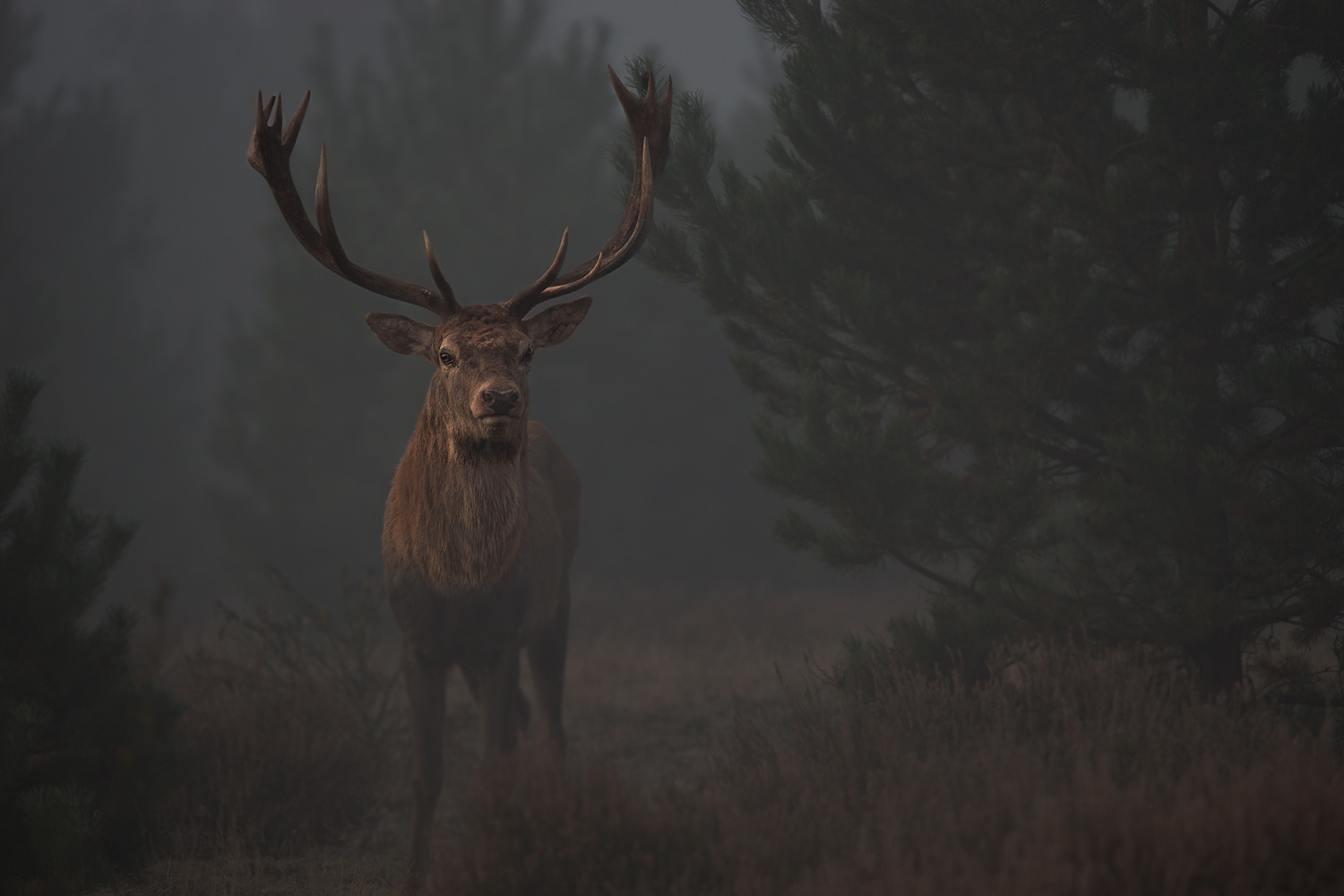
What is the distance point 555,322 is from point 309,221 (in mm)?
1188

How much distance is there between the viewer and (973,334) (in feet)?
18.3

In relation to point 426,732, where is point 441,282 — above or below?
above

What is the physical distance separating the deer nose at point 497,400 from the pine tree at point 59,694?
6.21ft

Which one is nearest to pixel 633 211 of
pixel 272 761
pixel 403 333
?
pixel 403 333

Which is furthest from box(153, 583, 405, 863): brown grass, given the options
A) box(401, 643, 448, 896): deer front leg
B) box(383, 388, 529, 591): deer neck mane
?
box(383, 388, 529, 591): deer neck mane

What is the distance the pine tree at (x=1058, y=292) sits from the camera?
443 cm

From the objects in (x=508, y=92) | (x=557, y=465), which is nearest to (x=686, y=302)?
(x=508, y=92)

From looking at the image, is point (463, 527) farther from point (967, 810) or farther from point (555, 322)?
point (967, 810)

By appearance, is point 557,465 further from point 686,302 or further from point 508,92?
point 508,92

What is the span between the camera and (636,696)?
867cm

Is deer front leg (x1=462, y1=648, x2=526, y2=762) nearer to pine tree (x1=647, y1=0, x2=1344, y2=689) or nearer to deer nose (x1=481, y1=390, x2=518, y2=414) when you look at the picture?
deer nose (x1=481, y1=390, x2=518, y2=414)

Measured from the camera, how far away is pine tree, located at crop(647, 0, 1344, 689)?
4430 mm

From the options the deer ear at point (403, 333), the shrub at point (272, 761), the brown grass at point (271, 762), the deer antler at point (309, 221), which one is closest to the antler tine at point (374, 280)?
the deer antler at point (309, 221)

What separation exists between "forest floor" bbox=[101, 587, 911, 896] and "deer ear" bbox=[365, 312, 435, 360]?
6.55 ft
